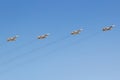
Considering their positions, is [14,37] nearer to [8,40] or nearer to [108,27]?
[8,40]

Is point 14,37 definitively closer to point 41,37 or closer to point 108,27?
point 41,37

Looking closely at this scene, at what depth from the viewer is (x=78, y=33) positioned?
96.0 metres

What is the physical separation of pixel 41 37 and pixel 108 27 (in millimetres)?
19703

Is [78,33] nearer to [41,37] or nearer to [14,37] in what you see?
[41,37]

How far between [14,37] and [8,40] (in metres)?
2.00

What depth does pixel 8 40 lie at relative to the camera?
98.7m

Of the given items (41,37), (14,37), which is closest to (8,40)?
(14,37)

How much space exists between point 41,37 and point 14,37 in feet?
26.2

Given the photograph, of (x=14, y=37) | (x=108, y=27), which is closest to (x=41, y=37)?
(x=14, y=37)

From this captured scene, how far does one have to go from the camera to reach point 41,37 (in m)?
99.1

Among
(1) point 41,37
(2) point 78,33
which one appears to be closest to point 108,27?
(2) point 78,33

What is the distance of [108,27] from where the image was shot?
316 feet

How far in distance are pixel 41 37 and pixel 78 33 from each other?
11.2m

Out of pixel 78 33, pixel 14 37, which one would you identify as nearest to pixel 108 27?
pixel 78 33
